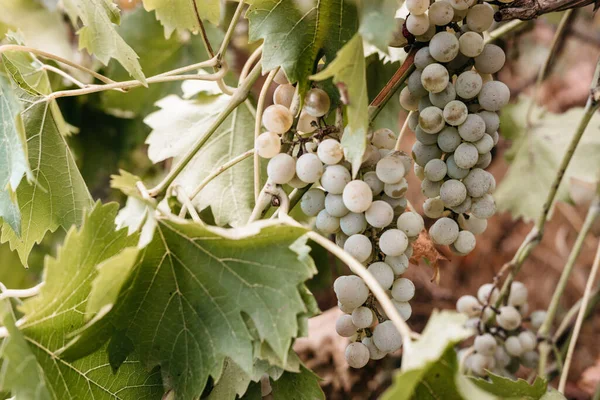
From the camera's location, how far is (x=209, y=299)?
1.60ft

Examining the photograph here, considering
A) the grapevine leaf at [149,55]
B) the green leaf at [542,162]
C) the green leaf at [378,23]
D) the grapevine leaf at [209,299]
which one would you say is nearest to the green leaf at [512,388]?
the grapevine leaf at [209,299]

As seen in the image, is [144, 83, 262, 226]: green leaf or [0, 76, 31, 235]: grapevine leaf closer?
[0, 76, 31, 235]: grapevine leaf

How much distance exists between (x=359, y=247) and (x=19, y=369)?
0.91 ft

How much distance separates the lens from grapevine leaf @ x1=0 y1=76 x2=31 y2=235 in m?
0.50

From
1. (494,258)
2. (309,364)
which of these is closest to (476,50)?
(309,364)

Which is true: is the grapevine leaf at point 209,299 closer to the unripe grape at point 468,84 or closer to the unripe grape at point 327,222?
the unripe grape at point 327,222

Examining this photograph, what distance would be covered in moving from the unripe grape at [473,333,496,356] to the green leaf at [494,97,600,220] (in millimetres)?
355

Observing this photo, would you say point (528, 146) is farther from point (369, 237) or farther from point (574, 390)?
point (369, 237)

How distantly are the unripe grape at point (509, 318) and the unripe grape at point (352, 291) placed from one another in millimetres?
388

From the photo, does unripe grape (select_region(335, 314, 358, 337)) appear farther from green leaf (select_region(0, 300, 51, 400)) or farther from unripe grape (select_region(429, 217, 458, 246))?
green leaf (select_region(0, 300, 51, 400))

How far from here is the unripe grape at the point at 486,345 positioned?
76 cm

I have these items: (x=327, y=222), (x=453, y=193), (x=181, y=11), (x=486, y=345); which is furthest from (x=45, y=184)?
(x=486, y=345)

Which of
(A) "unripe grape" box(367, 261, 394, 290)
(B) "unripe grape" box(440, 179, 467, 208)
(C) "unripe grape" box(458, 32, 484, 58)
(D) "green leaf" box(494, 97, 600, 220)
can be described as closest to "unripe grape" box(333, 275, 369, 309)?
(A) "unripe grape" box(367, 261, 394, 290)

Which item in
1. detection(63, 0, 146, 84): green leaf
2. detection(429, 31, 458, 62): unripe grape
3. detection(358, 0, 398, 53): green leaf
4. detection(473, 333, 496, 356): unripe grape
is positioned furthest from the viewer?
detection(473, 333, 496, 356): unripe grape
